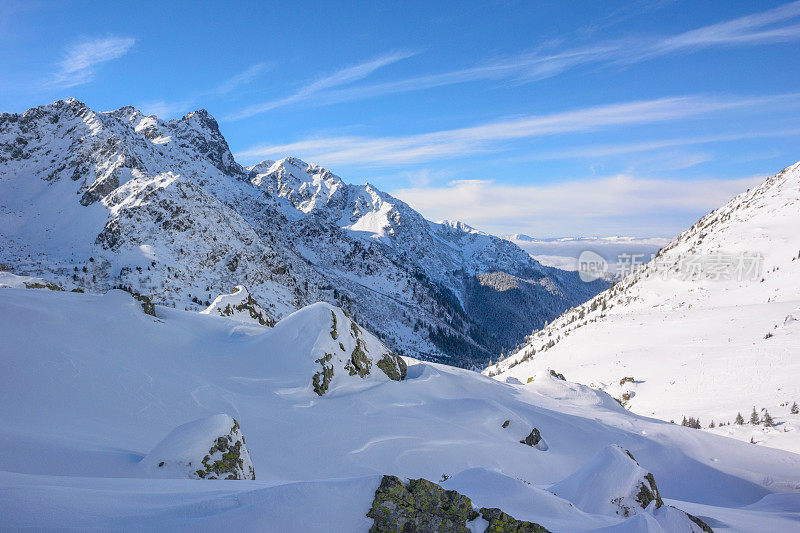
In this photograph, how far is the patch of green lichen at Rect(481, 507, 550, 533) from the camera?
5.30 metres

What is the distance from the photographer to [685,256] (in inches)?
4171

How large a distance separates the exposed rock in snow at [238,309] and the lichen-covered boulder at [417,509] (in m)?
29.9

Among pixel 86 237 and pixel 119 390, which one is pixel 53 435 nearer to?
pixel 119 390

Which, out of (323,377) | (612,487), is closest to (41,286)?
(323,377)

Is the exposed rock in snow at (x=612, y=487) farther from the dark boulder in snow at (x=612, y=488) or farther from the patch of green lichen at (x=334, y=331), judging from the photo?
the patch of green lichen at (x=334, y=331)

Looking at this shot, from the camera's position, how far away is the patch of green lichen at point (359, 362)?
20688mm

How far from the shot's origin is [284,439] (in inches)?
522

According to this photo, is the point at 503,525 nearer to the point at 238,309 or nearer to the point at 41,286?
the point at 238,309

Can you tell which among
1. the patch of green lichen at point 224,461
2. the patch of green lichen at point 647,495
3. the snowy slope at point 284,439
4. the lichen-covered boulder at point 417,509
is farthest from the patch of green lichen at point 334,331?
the lichen-covered boulder at point 417,509

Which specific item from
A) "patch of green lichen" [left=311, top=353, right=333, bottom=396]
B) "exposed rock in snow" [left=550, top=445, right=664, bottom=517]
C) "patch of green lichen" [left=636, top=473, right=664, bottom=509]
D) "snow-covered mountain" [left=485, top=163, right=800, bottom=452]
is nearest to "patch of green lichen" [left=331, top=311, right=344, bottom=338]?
"patch of green lichen" [left=311, top=353, right=333, bottom=396]

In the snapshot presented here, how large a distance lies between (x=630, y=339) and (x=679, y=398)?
2522 centimetres

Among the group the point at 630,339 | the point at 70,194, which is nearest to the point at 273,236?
the point at 70,194

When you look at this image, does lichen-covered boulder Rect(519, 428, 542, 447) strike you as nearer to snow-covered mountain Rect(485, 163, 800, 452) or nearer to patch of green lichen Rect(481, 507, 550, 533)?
patch of green lichen Rect(481, 507, 550, 533)

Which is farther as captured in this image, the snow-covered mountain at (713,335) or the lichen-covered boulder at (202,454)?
the snow-covered mountain at (713,335)
